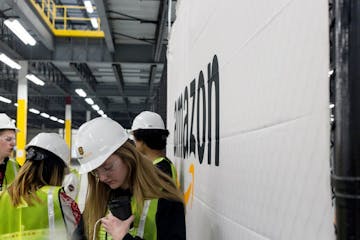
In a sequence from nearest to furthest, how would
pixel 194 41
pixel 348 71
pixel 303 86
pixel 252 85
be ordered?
pixel 348 71
pixel 303 86
pixel 252 85
pixel 194 41

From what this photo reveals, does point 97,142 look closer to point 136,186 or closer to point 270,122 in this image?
point 136,186

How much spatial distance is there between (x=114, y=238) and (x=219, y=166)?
50 cm

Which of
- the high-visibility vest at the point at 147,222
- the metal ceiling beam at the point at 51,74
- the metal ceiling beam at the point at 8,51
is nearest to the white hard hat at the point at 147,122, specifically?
the high-visibility vest at the point at 147,222

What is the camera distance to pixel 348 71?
0.65 m

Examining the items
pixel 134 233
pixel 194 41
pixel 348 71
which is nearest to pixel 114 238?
pixel 134 233

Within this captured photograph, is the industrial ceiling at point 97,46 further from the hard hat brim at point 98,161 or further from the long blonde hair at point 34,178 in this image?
the hard hat brim at point 98,161

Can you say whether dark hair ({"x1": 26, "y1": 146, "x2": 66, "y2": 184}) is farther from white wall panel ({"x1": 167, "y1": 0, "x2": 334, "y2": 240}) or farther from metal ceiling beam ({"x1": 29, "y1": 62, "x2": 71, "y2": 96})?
metal ceiling beam ({"x1": 29, "y1": 62, "x2": 71, "y2": 96})

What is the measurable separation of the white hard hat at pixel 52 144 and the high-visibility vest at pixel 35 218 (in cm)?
22

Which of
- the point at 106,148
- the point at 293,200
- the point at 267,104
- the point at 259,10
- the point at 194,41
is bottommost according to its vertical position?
the point at 293,200

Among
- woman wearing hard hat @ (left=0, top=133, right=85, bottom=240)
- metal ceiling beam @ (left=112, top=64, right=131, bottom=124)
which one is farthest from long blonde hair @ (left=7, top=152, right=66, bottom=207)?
metal ceiling beam @ (left=112, top=64, right=131, bottom=124)

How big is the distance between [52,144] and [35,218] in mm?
438

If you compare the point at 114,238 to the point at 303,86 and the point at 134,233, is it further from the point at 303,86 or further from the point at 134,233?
the point at 303,86

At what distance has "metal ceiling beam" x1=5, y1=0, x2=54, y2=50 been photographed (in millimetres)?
8083

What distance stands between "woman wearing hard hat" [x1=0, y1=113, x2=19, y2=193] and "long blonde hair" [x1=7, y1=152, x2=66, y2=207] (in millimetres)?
1518
